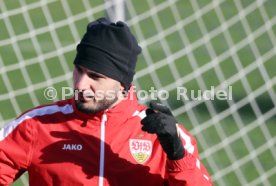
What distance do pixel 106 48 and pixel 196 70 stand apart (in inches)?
169

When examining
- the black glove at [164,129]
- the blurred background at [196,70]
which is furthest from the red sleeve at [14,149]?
the blurred background at [196,70]

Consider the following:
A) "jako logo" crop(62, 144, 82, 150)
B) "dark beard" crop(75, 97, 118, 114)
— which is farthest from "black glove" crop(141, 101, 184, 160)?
"jako logo" crop(62, 144, 82, 150)

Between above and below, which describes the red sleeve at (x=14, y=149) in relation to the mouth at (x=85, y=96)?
below

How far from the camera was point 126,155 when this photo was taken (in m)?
3.58

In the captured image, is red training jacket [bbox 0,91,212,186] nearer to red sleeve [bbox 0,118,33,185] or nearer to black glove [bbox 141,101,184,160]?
red sleeve [bbox 0,118,33,185]

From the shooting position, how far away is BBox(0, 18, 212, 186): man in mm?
3529

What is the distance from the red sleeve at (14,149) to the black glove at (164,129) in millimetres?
541

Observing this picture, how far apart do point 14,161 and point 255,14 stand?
589 centimetres

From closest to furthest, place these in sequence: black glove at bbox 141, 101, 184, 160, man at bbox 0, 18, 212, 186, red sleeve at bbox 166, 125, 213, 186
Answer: black glove at bbox 141, 101, 184, 160
red sleeve at bbox 166, 125, 213, 186
man at bbox 0, 18, 212, 186

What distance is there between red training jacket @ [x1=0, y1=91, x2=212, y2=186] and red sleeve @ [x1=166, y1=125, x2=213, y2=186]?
0.02 metres

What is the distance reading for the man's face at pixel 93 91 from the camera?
343 centimetres

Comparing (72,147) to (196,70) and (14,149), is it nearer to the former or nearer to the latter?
(14,149)

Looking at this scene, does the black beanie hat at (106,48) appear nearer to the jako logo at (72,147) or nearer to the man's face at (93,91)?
the man's face at (93,91)

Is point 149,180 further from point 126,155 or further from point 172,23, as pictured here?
point 172,23
